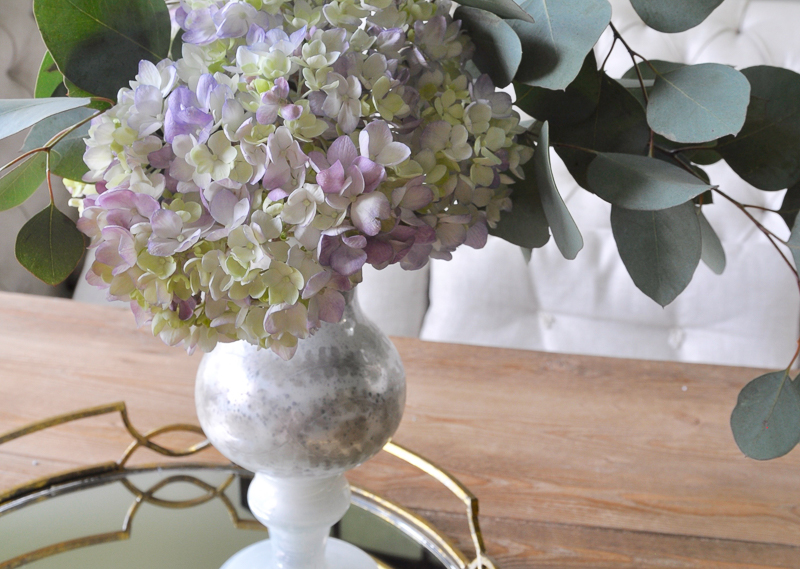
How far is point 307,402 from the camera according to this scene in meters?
0.45

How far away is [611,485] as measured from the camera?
0.69 m

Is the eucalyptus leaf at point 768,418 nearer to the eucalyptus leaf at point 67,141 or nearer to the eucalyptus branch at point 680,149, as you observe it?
the eucalyptus branch at point 680,149

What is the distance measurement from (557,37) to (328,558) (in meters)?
0.43

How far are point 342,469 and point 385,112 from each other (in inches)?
10.0

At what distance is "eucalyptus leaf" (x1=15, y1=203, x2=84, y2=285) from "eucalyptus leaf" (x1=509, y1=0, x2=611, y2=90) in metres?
0.27

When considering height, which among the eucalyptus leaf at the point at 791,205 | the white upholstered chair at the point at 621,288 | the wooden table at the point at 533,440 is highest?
the eucalyptus leaf at the point at 791,205

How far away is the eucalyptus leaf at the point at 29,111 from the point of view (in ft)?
1.13

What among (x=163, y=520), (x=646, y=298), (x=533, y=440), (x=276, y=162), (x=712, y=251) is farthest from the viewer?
(x=646, y=298)

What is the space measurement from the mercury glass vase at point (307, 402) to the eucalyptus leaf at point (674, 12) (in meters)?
0.24

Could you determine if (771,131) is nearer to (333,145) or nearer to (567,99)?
(567,99)

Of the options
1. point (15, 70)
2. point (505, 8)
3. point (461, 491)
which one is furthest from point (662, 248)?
point (15, 70)

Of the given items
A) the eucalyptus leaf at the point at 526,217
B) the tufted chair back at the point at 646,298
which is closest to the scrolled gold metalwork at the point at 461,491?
the eucalyptus leaf at the point at 526,217

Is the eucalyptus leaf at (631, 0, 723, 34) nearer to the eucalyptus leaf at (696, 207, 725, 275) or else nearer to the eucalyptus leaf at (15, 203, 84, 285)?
the eucalyptus leaf at (696, 207, 725, 275)

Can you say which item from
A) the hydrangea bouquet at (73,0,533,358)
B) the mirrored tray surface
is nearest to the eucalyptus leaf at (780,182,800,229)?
the hydrangea bouquet at (73,0,533,358)
